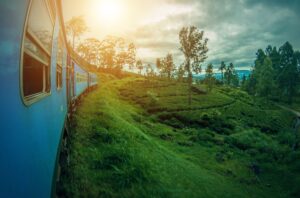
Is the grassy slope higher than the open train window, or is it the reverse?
the open train window

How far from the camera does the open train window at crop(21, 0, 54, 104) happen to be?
169 cm

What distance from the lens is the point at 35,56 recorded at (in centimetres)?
198

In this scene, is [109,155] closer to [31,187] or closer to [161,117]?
[31,187]

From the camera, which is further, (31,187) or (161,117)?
(161,117)

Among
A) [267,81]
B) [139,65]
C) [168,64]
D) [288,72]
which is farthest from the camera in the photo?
[139,65]

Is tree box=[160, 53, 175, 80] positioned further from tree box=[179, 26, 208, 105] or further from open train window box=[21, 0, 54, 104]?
open train window box=[21, 0, 54, 104]

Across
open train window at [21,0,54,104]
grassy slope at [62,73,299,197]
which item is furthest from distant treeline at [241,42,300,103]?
open train window at [21,0,54,104]

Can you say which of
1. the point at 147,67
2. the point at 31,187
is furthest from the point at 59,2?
the point at 147,67

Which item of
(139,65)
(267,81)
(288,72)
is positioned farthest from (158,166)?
(139,65)

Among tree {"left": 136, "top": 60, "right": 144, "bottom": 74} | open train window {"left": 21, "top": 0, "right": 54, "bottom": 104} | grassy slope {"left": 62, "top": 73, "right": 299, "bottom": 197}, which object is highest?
tree {"left": 136, "top": 60, "right": 144, "bottom": 74}

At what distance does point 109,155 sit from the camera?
731 centimetres

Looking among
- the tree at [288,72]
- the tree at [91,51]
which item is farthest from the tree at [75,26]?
the tree at [288,72]

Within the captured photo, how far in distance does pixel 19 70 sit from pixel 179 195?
20.9 feet

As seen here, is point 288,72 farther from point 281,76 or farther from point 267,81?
→ point 267,81
